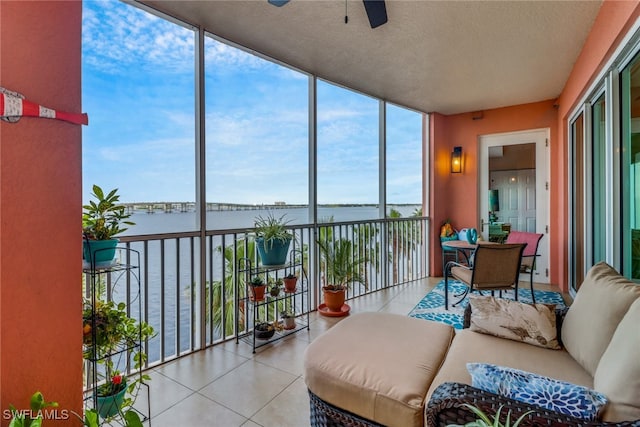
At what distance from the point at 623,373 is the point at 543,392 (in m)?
0.25

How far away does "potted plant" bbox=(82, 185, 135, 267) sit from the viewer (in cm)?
145

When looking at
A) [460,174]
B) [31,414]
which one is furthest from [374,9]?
[460,174]

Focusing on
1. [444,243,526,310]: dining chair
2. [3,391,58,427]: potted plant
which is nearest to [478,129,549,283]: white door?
[444,243,526,310]: dining chair

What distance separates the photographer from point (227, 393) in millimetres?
1896

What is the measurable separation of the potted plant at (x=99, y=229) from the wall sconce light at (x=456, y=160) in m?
4.87

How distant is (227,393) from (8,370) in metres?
1.10

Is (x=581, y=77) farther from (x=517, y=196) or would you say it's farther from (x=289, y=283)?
(x=289, y=283)

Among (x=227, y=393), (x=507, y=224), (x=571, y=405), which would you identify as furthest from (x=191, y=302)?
(x=507, y=224)

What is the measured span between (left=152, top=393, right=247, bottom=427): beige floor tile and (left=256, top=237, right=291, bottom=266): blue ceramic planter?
110cm

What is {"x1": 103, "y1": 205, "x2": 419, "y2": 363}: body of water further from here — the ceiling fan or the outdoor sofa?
the ceiling fan

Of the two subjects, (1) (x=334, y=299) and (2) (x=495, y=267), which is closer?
(2) (x=495, y=267)

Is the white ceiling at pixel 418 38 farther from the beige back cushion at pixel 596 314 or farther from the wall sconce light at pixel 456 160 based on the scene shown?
the beige back cushion at pixel 596 314

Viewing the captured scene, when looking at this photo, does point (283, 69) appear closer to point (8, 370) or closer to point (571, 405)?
point (8, 370)

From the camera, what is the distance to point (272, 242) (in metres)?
2.60
